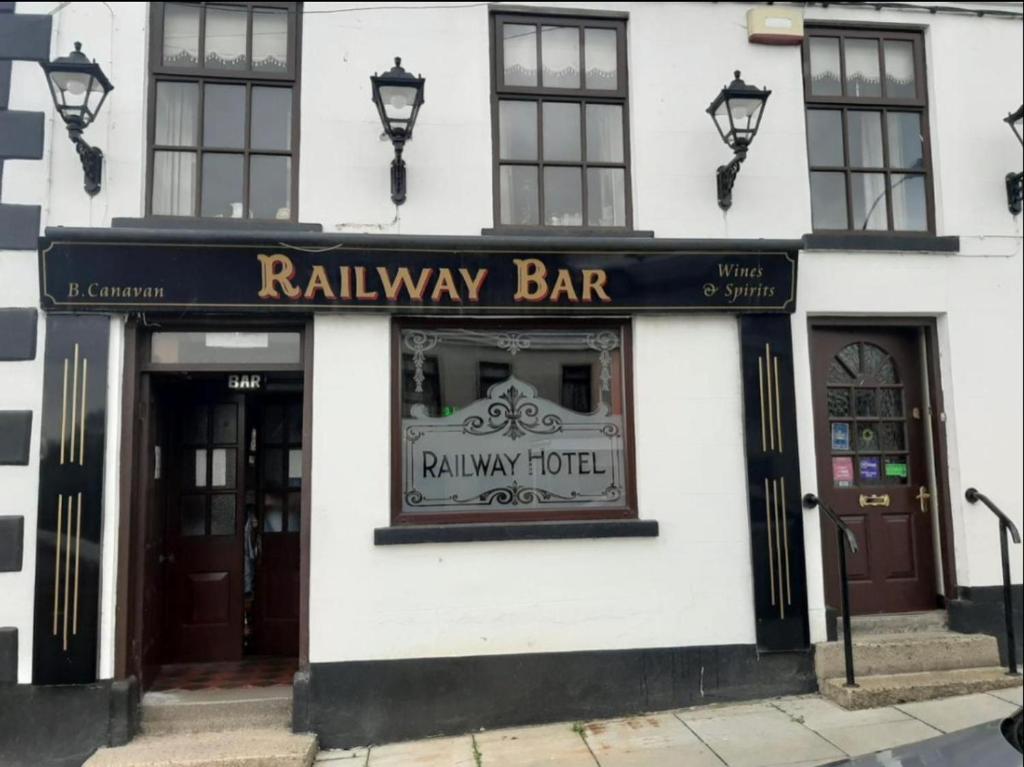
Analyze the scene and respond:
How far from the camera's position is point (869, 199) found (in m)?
6.26

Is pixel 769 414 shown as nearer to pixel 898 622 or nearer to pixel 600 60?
pixel 898 622

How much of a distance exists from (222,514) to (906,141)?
6.34 meters

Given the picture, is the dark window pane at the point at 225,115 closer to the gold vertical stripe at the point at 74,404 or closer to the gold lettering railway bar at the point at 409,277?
the gold lettering railway bar at the point at 409,277

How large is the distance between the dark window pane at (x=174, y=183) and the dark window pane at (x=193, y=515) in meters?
2.32

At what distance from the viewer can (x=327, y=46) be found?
5.70 metres

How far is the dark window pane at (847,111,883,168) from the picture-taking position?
6.29m

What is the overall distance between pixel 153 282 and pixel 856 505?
541 centimetres

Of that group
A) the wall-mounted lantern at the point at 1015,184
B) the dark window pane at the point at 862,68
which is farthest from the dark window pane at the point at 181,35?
the wall-mounted lantern at the point at 1015,184

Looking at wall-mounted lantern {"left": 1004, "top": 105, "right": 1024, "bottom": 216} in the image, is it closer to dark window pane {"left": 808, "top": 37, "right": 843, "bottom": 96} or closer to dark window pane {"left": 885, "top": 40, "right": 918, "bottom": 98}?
dark window pane {"left": 885, "top": 40, "right": 918, "bottom": 98}

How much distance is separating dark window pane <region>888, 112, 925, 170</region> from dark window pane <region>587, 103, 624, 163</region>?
2241mm

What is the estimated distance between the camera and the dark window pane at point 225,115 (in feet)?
18.7

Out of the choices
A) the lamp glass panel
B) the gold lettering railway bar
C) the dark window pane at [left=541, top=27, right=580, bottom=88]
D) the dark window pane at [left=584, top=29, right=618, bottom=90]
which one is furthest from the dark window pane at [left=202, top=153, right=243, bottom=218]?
the dark window pane at [left=584, top=29, right=618, bottom=90]

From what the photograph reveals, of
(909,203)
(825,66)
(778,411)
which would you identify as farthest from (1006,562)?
(825,66)

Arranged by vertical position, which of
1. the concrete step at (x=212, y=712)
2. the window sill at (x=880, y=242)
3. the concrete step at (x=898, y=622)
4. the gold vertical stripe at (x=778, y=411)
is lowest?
the concrete step at (x=212, y=712)
